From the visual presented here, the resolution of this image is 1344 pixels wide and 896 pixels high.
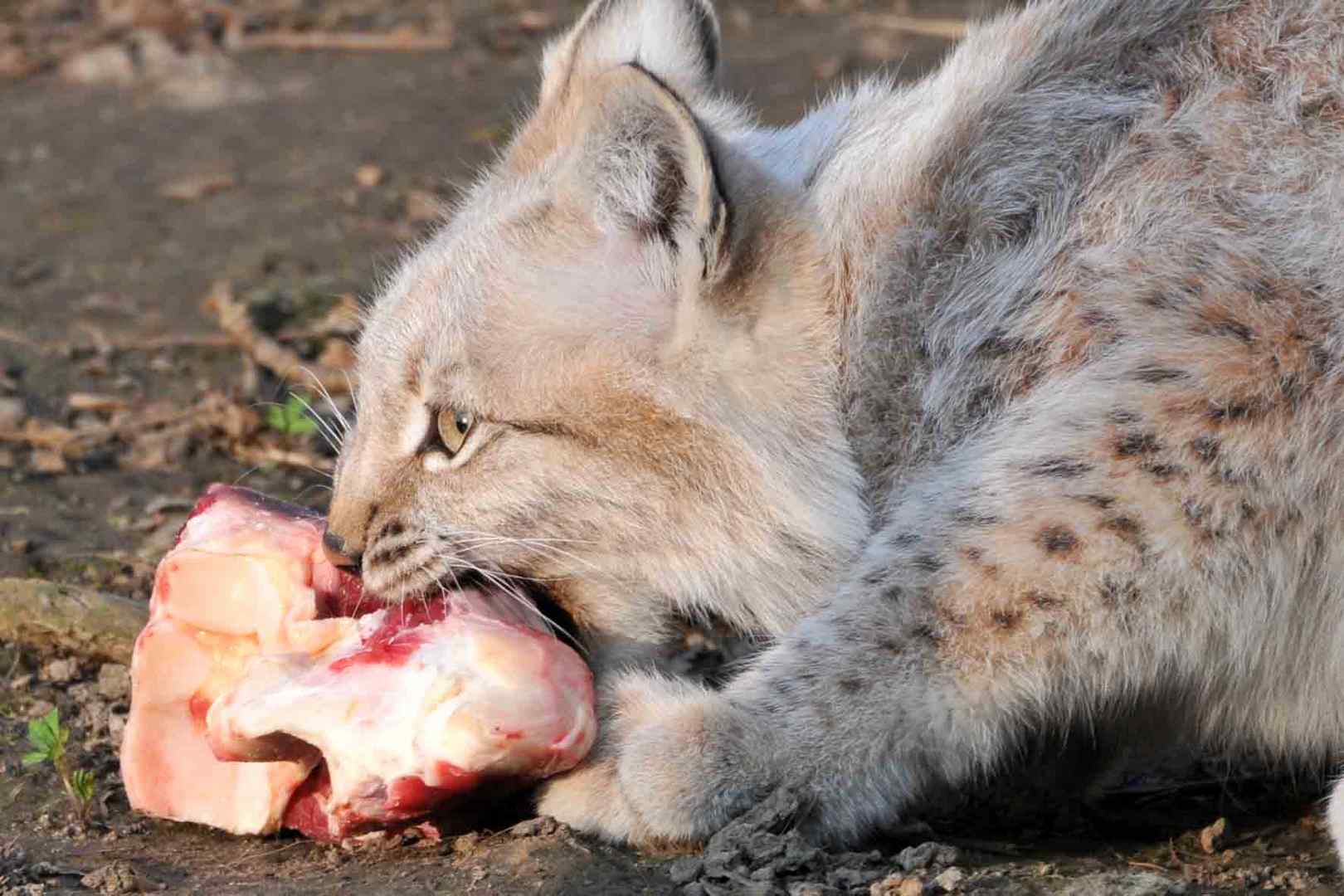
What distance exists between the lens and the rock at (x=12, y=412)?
5809 millimetres

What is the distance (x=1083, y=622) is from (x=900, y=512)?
0.43 m

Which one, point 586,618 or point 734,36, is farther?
point 734,36

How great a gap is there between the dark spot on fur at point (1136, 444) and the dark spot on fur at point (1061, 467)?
2.5 inches

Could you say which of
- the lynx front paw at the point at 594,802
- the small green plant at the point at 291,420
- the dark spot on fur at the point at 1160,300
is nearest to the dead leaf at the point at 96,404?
the small green plant at the point at 291,420

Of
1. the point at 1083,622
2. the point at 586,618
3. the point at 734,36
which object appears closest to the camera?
the point at 1083,622

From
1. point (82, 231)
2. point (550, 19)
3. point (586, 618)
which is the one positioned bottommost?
point (82, 231)

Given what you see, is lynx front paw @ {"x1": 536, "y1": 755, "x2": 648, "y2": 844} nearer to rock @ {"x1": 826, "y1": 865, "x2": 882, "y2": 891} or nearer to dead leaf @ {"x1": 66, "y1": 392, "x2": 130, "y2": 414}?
rock @ {"x1": 826, "y1": 865, "x2": 882, "y2": 891}

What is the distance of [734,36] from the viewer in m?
10.1

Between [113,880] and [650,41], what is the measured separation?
2.27 m

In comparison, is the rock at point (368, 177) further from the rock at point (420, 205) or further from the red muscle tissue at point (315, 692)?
the red muscle tissue at point (315, 692)

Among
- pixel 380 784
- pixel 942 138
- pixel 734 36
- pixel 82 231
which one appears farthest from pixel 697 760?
pixel 734 36

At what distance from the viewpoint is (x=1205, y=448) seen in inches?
133

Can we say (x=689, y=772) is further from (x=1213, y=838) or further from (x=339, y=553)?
(x=1213, y=838)

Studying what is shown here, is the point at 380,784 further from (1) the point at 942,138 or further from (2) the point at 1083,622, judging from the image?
(1) the point at 942,138
